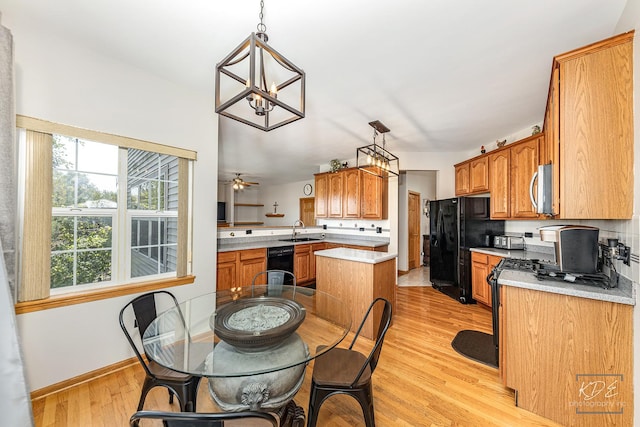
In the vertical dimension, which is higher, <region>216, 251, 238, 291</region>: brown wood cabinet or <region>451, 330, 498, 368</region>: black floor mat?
<region>216, 251, 238, 291</region>: brown wood cabinet

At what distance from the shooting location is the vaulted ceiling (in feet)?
4.91

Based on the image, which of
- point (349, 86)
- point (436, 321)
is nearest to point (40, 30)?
point (349, 86)

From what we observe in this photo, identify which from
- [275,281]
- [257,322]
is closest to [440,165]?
[275,281]

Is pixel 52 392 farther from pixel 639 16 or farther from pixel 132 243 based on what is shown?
pixel 639 16

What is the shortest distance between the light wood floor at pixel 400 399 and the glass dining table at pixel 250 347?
0.55m

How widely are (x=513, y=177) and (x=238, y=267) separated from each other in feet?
13.1

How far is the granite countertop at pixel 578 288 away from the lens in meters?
1.37

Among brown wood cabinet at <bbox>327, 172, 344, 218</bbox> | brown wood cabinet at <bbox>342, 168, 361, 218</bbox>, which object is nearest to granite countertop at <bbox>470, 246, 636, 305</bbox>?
brown wood cabinet at <bbox>342, 168, 361, 218</bbox>

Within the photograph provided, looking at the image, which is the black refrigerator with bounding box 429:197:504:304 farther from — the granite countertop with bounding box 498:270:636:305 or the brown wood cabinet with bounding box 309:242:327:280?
the brown wood cabinet with bounding box 309:242:327:280

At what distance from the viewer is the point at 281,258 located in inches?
164

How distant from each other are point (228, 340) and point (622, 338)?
2213 mm

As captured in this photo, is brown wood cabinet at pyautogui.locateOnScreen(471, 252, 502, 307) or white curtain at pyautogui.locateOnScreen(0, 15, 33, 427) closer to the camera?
white curtain at pyautogui.locateOnScreen(0, 15, 33, 427)

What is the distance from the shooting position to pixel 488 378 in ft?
6.50

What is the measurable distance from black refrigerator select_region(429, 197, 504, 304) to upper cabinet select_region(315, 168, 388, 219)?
1.12 m
